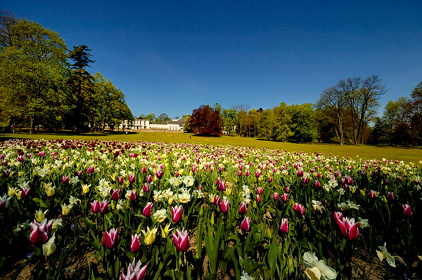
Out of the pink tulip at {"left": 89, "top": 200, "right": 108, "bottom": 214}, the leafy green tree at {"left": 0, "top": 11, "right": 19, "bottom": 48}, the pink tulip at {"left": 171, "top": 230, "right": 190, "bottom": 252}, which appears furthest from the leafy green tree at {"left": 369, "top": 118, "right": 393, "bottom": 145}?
the leafy green tree at {"left": 0, "top": 11, "right": 19, "bottom": 48}

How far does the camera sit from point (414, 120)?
3753 centimetres

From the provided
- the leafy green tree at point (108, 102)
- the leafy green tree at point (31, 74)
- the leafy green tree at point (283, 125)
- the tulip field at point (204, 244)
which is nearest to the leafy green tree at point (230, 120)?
the leafy green tree at point (283, 125)

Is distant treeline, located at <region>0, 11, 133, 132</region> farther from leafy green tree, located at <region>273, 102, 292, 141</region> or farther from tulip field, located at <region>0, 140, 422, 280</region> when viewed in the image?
leafy green tree, located at <region>273, 102, 292, 141</region>

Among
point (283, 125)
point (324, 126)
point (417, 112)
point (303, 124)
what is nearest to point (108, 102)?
point (283, 125)

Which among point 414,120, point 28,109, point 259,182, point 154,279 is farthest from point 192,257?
point 414,120

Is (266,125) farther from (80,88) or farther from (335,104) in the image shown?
(80,88)

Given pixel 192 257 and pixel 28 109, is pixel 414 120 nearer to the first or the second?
pixel 192 257

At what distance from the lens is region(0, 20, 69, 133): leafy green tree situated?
25797 mm

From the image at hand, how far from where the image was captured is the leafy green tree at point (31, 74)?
25.8 m

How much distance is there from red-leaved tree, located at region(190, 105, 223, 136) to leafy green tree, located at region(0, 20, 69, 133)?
3505 cm

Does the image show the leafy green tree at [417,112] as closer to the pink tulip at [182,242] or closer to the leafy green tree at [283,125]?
the leafy green tree at [283,125]

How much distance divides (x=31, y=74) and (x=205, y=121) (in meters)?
41.1

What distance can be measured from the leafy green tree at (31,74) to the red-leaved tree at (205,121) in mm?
35048

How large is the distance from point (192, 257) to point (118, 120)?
57.8 meters
